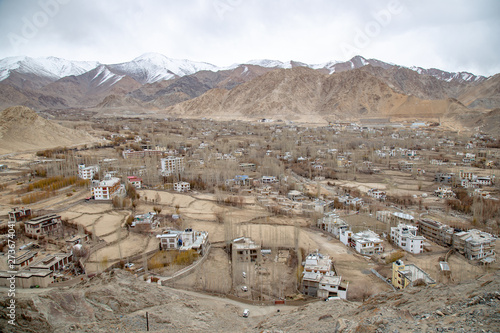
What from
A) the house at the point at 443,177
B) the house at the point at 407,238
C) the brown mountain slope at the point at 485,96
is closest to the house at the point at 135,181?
the house at the point at 407,238

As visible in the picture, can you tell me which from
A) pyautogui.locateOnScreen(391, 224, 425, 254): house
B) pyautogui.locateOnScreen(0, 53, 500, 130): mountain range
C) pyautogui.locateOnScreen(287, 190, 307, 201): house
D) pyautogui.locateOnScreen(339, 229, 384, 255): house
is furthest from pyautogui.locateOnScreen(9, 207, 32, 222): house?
pyautogui.locateOnScreen(0, 53, 500, 130): mountain range

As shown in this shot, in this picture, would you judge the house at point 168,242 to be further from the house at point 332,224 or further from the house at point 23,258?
the house at point 332,224

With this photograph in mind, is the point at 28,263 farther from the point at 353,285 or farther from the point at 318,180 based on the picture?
the point at 318,180

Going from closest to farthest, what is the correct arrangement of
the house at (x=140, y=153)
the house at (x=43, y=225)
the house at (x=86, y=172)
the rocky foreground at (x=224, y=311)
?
the rocky foreground at (x=224, y=311) < the house at (x=43, y=225) < the house at (x=86, y=172) < the house at (x=140, y=153)

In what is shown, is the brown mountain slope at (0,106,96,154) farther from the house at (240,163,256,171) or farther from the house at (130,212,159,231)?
the house at (130,212,159,231)

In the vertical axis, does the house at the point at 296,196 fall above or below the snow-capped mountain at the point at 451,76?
below

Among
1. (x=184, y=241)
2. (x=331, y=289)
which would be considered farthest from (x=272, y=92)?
(x=331, y=289)

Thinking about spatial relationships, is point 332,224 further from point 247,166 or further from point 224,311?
point 247,166
